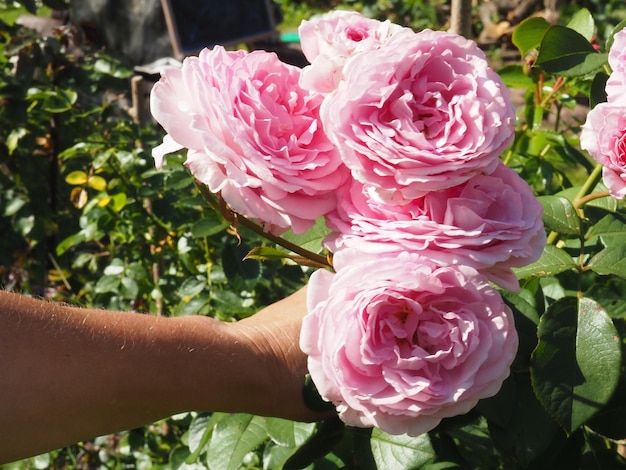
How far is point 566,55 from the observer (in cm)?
107

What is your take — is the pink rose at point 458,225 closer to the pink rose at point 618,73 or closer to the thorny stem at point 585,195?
the pink rose at point 618,73

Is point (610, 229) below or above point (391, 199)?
below

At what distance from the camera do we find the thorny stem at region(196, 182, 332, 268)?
0.81m

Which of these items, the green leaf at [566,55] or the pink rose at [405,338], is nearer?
the pink rose at [405,338]

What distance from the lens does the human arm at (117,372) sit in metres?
0.78

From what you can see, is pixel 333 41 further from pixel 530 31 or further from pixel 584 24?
pixel 584 24

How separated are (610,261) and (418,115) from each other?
1.22 ft

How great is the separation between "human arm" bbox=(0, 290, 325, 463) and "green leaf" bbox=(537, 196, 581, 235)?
378 mm

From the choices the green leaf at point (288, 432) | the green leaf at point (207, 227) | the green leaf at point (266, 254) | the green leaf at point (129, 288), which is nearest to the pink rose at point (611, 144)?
the green leaf at point (266, 254)

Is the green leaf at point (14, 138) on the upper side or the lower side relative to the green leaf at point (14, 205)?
upper

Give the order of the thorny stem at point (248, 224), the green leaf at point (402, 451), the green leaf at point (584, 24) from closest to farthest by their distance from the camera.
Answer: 1. the thorny stem at point (248, 224)
2. the green leaf at point (402, 451)
3. the green leaf at point (584, 24)

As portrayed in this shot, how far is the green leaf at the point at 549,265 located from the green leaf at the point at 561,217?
29 millimetres

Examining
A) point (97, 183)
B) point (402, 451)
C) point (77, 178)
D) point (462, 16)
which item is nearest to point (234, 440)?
point (402, 451)

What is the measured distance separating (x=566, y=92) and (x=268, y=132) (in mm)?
1022
